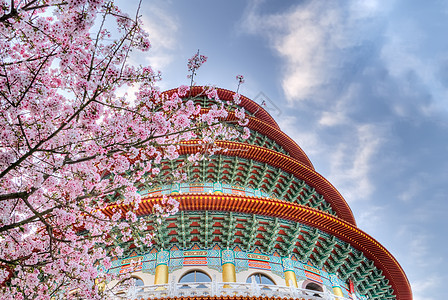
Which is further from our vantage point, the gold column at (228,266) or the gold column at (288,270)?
the gold column at (288,270)

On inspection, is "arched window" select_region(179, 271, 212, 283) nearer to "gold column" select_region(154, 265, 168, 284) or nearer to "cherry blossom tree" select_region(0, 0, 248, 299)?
"gold column" select_region(154, 265, 168, 284)

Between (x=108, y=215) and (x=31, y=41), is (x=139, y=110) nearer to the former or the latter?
(x=31, y=41)

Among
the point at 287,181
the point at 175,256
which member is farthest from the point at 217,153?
the point at 175,256

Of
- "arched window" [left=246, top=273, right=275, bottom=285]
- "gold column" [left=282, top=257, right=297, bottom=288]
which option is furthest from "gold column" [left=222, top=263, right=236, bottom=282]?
"gold column" [left=282, top=257, right=297, bottom=288]

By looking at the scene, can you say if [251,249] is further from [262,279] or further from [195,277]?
[195,277]

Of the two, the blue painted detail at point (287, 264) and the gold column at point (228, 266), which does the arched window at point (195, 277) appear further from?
the blue painted detail at point (287, 264)

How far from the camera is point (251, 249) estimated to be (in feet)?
47.0

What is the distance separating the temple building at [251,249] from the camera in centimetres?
1309

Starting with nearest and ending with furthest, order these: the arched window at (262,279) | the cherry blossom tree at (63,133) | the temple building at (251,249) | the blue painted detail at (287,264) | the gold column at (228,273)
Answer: the cherry blossom tree at (63,133) < the gold column at (228,273) < the temple building at (251,249) < the arched window at (262,279) < the blue painted detail at (287,264)

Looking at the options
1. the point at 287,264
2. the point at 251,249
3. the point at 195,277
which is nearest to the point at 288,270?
the point at 287,264

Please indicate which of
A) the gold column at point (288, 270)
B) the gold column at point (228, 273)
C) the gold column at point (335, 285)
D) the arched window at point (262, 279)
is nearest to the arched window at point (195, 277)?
the gold column at point (228, 273)

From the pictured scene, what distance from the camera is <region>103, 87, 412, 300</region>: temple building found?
42.9 feet

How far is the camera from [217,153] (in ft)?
57.6

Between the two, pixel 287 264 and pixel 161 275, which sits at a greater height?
pixel 287 264
